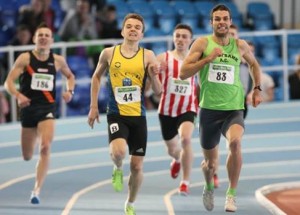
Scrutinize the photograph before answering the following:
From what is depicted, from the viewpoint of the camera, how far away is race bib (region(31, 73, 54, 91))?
13502 mm

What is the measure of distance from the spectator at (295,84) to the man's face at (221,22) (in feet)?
26.2

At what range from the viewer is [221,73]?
467 inches

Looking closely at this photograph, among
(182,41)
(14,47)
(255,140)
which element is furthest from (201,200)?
(14,47)

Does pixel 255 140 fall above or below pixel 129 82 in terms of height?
below

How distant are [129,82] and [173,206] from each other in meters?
1.91

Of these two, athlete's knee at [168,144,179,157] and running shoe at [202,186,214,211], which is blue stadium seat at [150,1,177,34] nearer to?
athlete's knee at [168,144,179,157]

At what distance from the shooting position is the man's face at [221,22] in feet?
38.3

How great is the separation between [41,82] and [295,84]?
7645mm

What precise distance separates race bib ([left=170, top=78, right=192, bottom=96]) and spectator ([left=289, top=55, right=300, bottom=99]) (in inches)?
234

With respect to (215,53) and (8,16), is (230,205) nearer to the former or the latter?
(215,53)

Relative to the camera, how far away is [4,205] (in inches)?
520

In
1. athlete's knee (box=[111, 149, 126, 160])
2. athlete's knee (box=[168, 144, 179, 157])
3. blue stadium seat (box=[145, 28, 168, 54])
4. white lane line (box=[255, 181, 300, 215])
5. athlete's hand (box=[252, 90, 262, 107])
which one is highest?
blue stadium seat (box=[145, 28, 168, 54])

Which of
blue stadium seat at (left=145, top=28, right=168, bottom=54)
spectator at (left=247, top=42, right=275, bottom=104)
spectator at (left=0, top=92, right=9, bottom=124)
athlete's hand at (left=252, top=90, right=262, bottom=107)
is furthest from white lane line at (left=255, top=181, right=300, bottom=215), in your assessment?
blue stadium seat at (left=145, top=28, right=168, bottom=54)

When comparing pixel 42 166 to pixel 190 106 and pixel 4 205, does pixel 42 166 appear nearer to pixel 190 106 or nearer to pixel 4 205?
pixel 4 205
